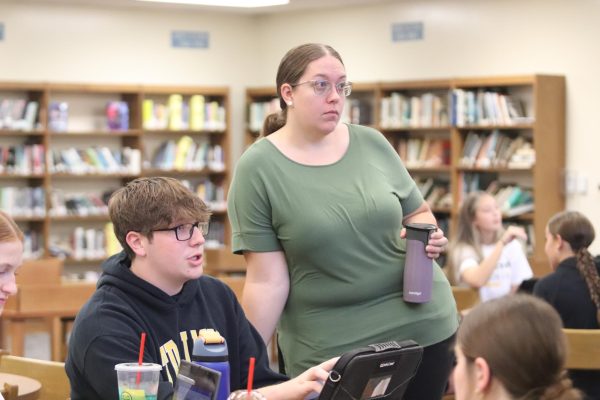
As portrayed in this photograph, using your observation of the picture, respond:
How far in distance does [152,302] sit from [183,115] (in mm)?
8336

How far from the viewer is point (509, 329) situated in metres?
1.90

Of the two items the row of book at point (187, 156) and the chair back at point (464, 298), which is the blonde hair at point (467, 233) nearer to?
the chair back at point (464, 298)

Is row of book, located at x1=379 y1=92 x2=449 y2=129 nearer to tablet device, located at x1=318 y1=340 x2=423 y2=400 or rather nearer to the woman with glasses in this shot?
the woman with glasses

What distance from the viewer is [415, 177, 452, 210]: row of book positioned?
9.88 m

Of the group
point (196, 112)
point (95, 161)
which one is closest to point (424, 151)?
point (196, 112)

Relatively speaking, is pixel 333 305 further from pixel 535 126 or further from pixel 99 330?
pixel 535 126

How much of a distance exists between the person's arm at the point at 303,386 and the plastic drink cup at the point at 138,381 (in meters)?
0.38

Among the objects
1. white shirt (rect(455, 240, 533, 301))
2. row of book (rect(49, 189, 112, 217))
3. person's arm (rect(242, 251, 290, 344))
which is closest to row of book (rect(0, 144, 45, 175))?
row of book (rect(49, 189, 112, 217))

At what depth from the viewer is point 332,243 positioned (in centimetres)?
290

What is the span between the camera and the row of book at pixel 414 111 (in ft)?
32.1

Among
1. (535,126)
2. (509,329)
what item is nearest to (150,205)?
(509,329)

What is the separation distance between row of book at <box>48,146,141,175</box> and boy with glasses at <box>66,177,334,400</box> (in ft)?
25.7

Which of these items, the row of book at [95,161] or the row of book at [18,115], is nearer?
the row of book at [18,115]

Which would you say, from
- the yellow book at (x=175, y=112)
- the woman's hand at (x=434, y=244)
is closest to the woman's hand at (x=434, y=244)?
the woman's hand at (x=434, y=244)
